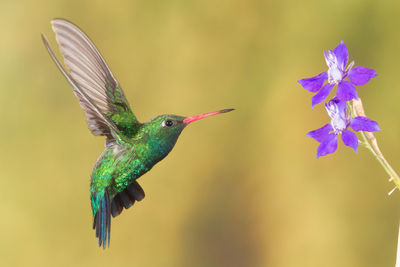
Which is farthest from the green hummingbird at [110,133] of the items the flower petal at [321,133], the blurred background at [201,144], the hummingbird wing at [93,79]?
the blurred background at [201,144]

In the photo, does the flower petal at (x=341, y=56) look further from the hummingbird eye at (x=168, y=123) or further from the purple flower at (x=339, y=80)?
the hummingbird eye at (x=168, y=123)

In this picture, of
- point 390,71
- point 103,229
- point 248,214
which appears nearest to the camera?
A: point 103,229

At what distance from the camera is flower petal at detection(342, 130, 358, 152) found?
0.58 meters

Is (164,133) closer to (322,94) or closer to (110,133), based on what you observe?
(110,133)

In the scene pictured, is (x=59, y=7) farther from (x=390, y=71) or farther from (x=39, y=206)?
(x=390, y=71)

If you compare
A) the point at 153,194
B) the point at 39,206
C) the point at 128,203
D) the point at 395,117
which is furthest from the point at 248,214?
the point at 128,203

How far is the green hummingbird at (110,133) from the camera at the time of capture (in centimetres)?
84

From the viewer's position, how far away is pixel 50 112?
1.69 meters

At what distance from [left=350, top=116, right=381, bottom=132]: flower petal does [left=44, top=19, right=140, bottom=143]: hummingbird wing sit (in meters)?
0.42

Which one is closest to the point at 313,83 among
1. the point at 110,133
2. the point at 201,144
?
the point at 110,133

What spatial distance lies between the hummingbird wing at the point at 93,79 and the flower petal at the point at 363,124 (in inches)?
16.6

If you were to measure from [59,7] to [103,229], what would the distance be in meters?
1.09

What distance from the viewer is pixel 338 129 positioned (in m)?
0.62

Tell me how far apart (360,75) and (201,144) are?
1.17 meters
